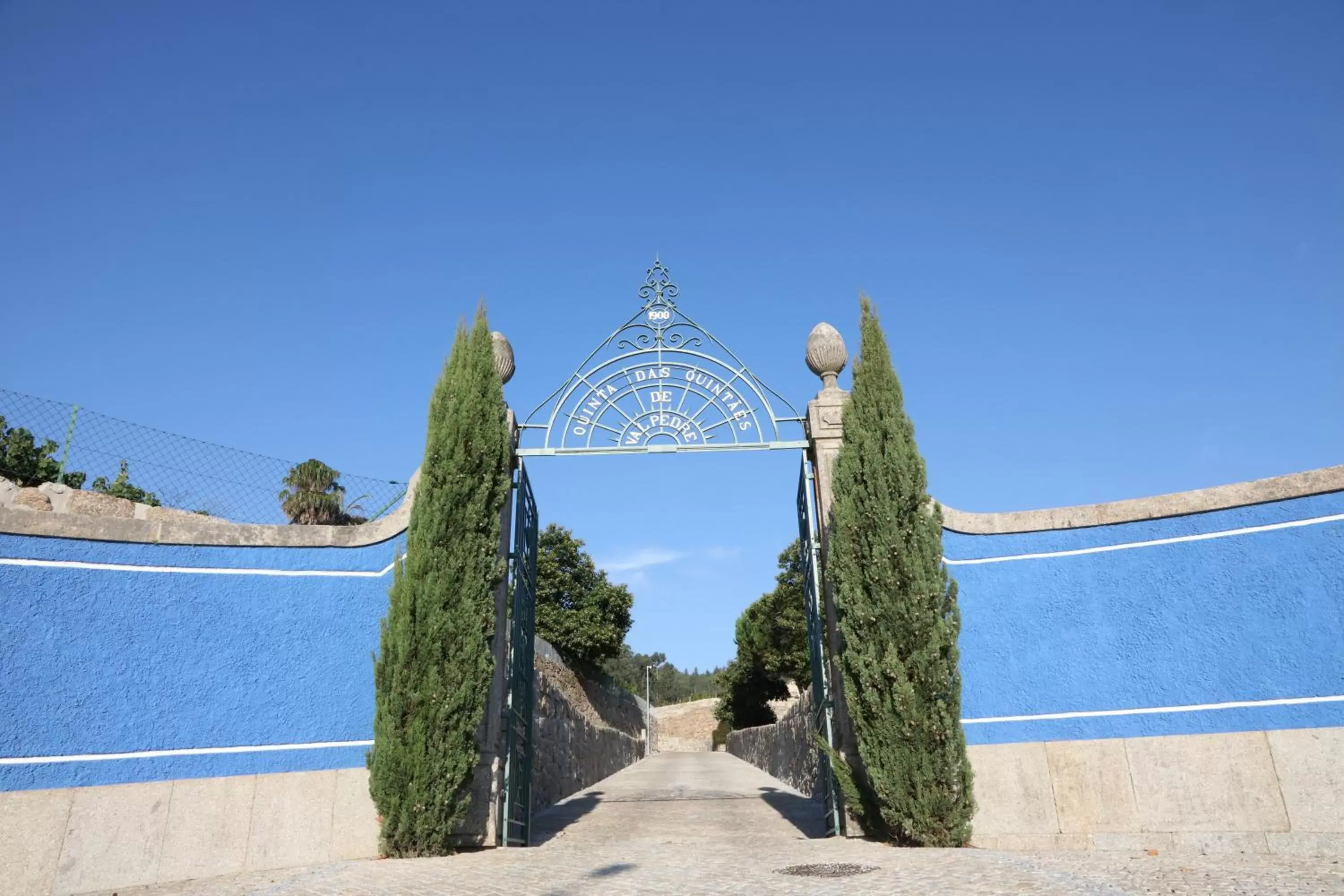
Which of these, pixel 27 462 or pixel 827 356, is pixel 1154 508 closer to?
pixel 827 356

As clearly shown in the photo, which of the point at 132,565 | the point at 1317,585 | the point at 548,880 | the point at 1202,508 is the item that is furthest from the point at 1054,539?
the point at 132,565

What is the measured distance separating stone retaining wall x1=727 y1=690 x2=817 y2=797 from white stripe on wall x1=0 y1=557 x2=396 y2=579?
624cm

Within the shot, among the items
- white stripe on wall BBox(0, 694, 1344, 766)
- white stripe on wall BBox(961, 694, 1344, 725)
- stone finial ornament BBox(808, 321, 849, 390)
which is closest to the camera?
white stripe on wall BBox(0, 694, 1344, 766)

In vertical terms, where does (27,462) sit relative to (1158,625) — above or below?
above

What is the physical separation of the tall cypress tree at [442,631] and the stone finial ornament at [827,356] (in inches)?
144

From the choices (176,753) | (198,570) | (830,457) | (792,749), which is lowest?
(792,749)

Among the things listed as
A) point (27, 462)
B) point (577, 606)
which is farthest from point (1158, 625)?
point (577, 606)

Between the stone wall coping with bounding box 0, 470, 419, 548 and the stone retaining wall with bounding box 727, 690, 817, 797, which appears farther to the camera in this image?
the stone retaining wall with bounding box 727, 690, 817, 797

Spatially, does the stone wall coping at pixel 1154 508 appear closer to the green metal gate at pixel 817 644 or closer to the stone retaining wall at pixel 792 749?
the green metal gate at pixel 817 644

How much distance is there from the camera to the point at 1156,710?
706 cm

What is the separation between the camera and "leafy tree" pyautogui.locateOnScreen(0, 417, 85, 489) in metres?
8.18

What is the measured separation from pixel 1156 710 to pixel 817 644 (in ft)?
10.5

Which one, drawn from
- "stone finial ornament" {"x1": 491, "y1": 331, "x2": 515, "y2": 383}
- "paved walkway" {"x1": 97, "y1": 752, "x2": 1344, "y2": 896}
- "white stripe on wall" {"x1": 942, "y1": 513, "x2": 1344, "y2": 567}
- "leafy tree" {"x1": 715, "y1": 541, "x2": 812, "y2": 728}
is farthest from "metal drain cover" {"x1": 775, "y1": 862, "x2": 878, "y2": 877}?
"leafy tree" {"x1": 715, "y1": 541, "x2": 812, "y2": 728}

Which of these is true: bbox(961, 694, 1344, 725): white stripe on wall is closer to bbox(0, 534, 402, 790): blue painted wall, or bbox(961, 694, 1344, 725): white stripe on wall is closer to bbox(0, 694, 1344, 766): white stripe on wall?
bbox(0, 694, 1344, 766): white stripe on wall
